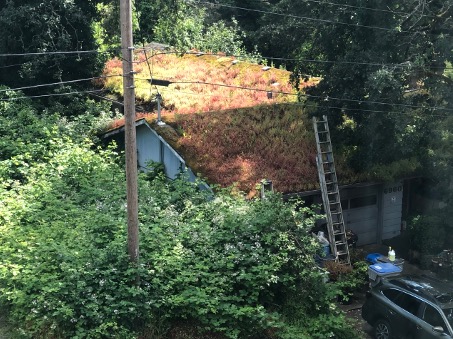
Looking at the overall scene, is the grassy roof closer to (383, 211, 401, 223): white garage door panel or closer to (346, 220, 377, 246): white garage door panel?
(346, 220, 377, 246): white garage door panel

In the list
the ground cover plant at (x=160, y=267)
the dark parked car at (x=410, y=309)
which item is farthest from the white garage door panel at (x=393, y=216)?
the ground cover plant at (x=160, y=267)

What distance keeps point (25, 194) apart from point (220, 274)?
20.3 ft

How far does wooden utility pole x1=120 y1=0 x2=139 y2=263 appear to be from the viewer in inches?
335

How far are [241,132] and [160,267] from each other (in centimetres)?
666

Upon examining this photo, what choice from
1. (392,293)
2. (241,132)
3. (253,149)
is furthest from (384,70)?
(392,293)

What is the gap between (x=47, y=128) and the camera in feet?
55.7

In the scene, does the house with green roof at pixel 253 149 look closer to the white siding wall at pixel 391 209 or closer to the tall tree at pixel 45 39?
the white siding wall at pixel 391 209

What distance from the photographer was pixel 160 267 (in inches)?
379

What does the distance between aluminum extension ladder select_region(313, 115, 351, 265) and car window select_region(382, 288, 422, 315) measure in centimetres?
272

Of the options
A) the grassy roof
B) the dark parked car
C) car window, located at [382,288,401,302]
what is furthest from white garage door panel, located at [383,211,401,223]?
car window, located at [382,288,401,302]

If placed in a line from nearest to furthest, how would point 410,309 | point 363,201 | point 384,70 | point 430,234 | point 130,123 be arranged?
point 130,123 → point 410,309 → point 384,70 → point 430,234 → point 363,201

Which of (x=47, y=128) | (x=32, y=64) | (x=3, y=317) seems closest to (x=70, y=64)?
(x=32, y=64)

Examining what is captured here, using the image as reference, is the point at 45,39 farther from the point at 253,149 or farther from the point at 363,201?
the point at 363,201

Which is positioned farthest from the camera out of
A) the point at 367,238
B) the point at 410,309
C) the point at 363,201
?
the point at 367,238
